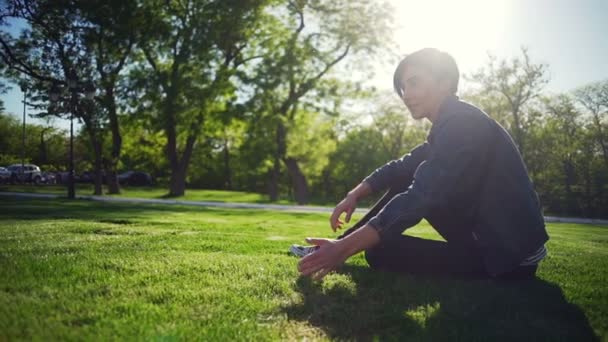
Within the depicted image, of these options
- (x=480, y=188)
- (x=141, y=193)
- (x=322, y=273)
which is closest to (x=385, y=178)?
(x=480, y=188)

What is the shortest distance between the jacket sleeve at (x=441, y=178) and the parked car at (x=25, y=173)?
4333 centimetres

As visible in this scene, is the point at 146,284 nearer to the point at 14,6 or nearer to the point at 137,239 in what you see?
the point at 137,239

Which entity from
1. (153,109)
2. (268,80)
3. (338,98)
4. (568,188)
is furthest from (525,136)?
(153,109)

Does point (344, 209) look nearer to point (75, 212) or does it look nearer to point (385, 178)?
point (385, 178)

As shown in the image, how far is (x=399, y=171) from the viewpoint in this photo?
4.19 m

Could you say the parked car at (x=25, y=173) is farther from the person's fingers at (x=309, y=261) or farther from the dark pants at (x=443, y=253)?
the person's fingers at (x=309, y=261)

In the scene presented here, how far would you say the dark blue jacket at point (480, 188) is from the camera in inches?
101

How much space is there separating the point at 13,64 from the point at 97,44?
6.36 m

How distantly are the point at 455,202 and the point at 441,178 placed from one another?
0.40 meters

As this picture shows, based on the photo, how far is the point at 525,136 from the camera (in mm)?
42812

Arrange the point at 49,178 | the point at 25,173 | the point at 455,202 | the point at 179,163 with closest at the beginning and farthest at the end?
1. the point at 455,202
2. the point at 179,163
3. the point at 25,173
4. the point at 49,178

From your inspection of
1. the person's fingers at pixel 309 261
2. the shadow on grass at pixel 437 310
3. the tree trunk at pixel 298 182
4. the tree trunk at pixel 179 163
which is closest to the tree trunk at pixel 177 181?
the tree trunk at pixel 179 163

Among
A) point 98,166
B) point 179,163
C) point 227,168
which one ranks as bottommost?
point 98,166

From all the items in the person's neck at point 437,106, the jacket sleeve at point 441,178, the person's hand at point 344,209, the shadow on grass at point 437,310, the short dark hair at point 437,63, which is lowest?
the shadow on grass at point 437,310
